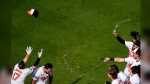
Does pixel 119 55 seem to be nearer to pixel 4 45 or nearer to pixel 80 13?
pixel 80 13

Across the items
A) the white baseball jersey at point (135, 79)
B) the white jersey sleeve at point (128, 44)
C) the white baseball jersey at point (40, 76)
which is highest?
the white jersey sleeve at point (128, 44)

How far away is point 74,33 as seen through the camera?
7.83 metres

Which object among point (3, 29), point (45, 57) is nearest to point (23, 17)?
point (45, 57)

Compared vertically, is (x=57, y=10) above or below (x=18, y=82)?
above

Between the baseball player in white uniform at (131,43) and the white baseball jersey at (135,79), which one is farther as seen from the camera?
the baseball player in white uniform at (131,43)

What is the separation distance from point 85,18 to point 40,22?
134 centimetres

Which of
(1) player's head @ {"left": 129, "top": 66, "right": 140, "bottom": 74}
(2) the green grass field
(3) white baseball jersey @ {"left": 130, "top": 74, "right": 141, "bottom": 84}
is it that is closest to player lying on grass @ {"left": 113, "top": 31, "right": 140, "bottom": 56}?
(2) the green grass field

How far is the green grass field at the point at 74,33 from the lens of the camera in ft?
22.8

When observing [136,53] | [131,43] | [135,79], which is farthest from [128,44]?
[135,79]

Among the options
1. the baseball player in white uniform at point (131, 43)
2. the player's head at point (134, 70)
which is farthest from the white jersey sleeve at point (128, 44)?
Result: the player's head at point (134, 70)

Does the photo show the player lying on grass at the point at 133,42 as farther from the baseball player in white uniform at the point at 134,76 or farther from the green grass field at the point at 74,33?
the baseball player in white uniform at the point at 134,76

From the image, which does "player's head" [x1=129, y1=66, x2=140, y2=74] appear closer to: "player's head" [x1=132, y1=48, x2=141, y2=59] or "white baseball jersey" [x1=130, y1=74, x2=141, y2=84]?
"white baseball jersey" [x1=130, y1=74, x2=141, y2=84]

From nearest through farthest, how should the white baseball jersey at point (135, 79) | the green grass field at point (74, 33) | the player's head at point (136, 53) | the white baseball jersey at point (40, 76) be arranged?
the white baseball jersey at point (135, 79) < the white baseball jersey at point (40, 76) < the player's head at point (136, 53) < the green grass field at point (74, 33)

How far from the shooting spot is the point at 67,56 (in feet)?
24.1
